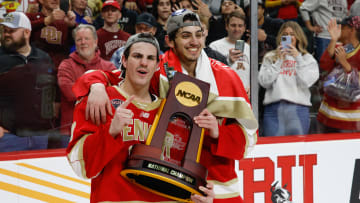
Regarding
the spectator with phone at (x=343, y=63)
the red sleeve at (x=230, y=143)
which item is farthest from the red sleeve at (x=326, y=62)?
the red sleeve at (x=230, y=143)

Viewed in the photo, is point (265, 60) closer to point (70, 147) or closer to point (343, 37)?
point (343, 37)

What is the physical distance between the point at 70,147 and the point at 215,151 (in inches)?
19.4

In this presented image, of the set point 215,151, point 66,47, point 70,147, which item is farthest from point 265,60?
point 70,147

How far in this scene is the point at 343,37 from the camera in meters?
3.87

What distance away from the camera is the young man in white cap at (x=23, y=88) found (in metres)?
2.94

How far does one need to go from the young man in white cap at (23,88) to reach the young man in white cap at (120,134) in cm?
147

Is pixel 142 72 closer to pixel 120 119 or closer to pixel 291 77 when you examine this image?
pixel 120 119

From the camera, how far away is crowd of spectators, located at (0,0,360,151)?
9.92 ft

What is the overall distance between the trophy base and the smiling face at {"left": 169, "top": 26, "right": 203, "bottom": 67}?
482mm

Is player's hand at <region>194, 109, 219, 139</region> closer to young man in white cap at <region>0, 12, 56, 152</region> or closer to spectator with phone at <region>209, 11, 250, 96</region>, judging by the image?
young man in white cap at <region>0, 12, 56, 152</region>

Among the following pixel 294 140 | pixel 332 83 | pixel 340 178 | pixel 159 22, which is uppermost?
pixel 159 22

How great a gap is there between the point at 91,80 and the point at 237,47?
6.48 feet

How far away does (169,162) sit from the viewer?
147 centimetres

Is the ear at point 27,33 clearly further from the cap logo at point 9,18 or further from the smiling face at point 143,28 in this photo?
the smiling face at point 143,28
